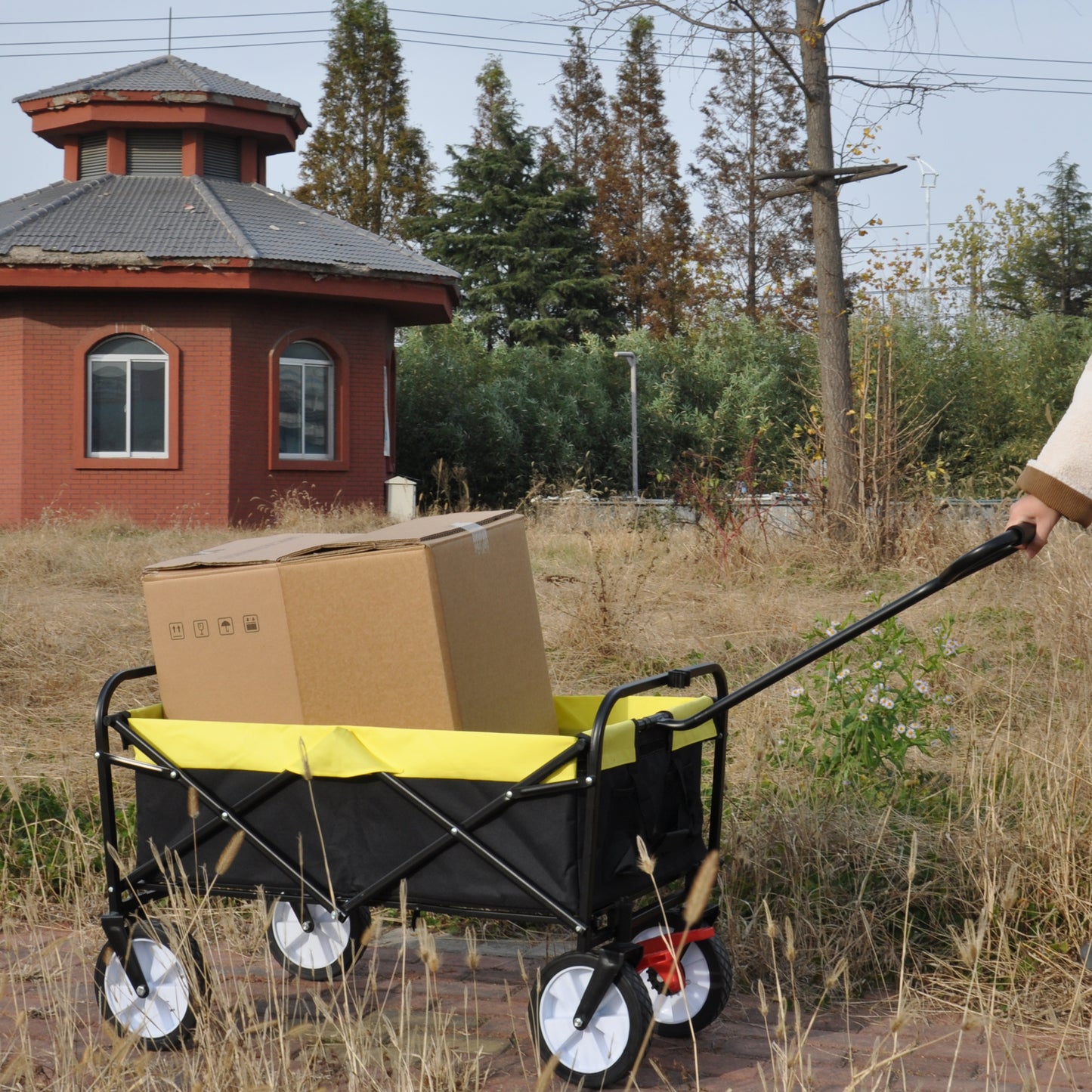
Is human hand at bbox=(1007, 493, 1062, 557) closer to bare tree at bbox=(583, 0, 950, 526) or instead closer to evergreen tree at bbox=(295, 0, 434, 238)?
bare tree at bbox=(583, 0, 950, 526)

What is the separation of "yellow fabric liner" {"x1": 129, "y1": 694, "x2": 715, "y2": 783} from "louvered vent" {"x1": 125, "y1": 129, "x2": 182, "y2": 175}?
1833 centimetres

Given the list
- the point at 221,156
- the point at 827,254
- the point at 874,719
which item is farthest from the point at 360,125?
the point at 874,719

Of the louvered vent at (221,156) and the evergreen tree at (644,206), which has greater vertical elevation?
Result: the evergreen tree at (644,206)

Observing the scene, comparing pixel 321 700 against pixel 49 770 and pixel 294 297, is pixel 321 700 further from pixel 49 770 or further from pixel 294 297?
pixel 294 297

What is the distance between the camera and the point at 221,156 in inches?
775

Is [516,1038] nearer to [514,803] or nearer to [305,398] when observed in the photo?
[514,803]

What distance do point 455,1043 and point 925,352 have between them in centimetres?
2649

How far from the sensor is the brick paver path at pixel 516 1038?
2.61 meters

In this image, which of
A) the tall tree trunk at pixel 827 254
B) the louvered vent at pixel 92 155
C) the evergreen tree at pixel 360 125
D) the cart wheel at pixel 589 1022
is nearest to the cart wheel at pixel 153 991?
the cart wheel at pixel 589 1022

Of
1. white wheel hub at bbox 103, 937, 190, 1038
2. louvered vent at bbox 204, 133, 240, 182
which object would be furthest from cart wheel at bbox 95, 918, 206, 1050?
louvered vent at bbox 204, 133, 240, 182

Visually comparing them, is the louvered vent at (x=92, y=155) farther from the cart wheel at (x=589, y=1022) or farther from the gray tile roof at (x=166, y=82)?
the cart wheel at (x=589, y=1022)

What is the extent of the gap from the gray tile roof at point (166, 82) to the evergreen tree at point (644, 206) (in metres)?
19.3

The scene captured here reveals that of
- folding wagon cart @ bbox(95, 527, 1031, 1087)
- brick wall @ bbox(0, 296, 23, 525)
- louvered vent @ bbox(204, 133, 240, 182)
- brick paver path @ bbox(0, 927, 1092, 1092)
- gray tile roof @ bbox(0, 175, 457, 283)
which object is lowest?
brick paver path @ bbox(0, 927, 1092, 1092)

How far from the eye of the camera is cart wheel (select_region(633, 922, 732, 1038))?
2.95 metres
